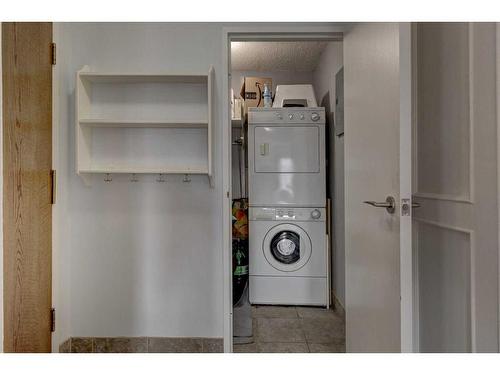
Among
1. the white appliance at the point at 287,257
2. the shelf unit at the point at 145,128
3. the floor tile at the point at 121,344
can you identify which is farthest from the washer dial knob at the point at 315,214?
the floor tile at the point at 121,344

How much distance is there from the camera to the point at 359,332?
62.3 inches

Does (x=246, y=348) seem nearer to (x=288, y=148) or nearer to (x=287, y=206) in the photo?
(x=287, y=206)

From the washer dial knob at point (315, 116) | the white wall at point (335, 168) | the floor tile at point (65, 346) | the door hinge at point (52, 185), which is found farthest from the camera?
the washer dial knob at point (315, 116)

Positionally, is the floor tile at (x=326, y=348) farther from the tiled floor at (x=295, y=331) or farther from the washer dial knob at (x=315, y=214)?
the washer dial knob at (x=315, y=214)

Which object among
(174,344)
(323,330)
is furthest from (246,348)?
(323,330)

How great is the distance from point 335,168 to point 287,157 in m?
0.44

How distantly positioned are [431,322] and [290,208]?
5.86 feet

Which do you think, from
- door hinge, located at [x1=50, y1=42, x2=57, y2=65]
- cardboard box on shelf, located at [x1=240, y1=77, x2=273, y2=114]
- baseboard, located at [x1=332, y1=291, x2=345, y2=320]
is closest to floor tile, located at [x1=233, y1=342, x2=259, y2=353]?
baseboard, located at [x1=332, y1=291, x2=345, y2=320]

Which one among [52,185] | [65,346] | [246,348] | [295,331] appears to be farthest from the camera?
[295,331]

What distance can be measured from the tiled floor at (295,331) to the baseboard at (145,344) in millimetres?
293

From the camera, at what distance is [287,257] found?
9.88 feet

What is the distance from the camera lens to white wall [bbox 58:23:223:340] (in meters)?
1.94

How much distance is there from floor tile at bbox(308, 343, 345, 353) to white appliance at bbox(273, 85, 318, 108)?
206cm

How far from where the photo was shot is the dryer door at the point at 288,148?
296 centimetres
